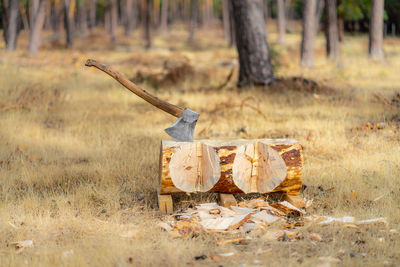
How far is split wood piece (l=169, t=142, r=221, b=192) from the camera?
4.08 metres

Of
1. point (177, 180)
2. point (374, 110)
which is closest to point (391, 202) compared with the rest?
point (177, 180)

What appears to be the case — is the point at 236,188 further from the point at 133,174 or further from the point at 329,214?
the point at 133,174

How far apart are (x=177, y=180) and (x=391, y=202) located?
75.0 inches

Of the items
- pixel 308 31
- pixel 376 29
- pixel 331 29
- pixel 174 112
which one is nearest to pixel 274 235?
pixel 174 112

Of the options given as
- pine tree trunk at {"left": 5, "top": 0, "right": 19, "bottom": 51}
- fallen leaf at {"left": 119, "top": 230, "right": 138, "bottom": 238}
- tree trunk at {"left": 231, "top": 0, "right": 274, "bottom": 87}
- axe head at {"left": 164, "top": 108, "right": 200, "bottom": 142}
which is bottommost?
fallen leaf at {"left": 119, "top": 230, "right": 138, "bottom": 238}

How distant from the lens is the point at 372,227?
358 centimetres

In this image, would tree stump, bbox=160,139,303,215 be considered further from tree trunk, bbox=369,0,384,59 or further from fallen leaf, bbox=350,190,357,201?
tree trunk, bbox=369,0,384,59

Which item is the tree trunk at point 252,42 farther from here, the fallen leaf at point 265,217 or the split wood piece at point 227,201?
the fallen leaf at point 265,217

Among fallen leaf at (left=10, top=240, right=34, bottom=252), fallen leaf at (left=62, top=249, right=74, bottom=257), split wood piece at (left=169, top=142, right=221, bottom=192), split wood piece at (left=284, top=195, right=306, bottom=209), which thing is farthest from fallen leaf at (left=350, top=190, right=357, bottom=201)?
fallen leaf at (left=10, top=240, right=34, bottom=252)

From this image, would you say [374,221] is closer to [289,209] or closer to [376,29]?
[289,209]

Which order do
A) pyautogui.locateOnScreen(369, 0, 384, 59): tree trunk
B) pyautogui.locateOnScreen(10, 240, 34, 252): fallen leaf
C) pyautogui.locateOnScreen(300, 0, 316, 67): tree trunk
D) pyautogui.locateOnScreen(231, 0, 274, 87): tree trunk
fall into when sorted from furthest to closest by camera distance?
1. pyautogui.locateOnScreen(369, 0, 384, 59): tree trunk
2. pyautogui.locateOnScreen(300, 0, 316, 67): tree trunk
3. pyautogui.locateOnScreen(231, 0, 274, 87): tree trunk
4. pyautogui.locateOnScreen(10, 240, 34, 252): fallen leaf

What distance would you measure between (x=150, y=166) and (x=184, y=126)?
118 centimetres

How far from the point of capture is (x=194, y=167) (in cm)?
413

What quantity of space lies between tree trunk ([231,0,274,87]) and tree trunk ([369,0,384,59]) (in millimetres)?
6650
